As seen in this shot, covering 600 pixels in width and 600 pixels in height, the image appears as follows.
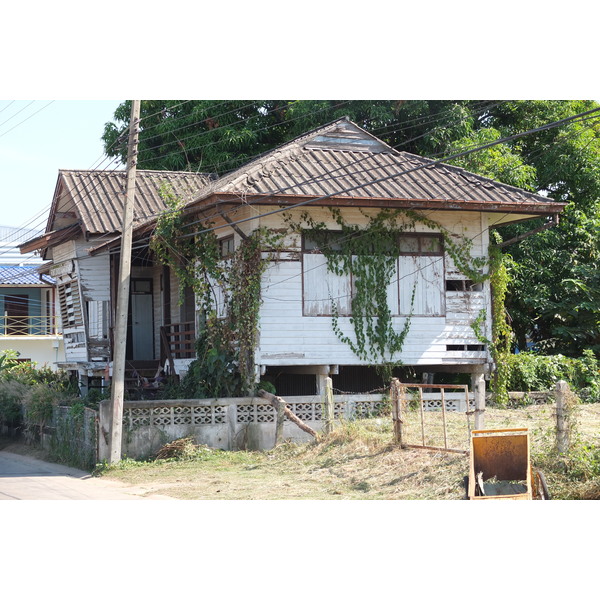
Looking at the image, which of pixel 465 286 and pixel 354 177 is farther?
pixel 465 286

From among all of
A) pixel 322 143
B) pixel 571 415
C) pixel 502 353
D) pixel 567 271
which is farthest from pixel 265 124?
pixel 571 415

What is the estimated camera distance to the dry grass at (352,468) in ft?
39.7

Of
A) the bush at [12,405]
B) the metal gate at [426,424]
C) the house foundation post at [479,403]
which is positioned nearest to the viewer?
the house foundation post at [479,403]

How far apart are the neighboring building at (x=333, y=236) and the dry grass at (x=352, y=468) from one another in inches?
93.1

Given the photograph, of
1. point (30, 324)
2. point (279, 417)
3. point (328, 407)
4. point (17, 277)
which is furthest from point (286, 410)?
point (30, 324)

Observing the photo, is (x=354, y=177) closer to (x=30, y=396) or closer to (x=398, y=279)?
(x=398, y=279)

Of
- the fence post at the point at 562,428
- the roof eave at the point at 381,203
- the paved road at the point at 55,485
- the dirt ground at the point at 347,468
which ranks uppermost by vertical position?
the roof eave at the point at 381,203

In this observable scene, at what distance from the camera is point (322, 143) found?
20875 mm

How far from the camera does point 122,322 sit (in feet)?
54.4

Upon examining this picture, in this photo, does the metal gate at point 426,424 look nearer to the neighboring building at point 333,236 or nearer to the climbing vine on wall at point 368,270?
the climbing vine on wall at point 368,270

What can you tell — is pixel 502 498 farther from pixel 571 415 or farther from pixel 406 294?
pixel 406 294

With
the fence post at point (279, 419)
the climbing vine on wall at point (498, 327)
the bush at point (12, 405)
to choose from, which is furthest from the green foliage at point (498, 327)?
the bush at point (12, 405)

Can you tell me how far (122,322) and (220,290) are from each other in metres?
3.47

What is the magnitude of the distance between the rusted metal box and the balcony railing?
34.8 metres
